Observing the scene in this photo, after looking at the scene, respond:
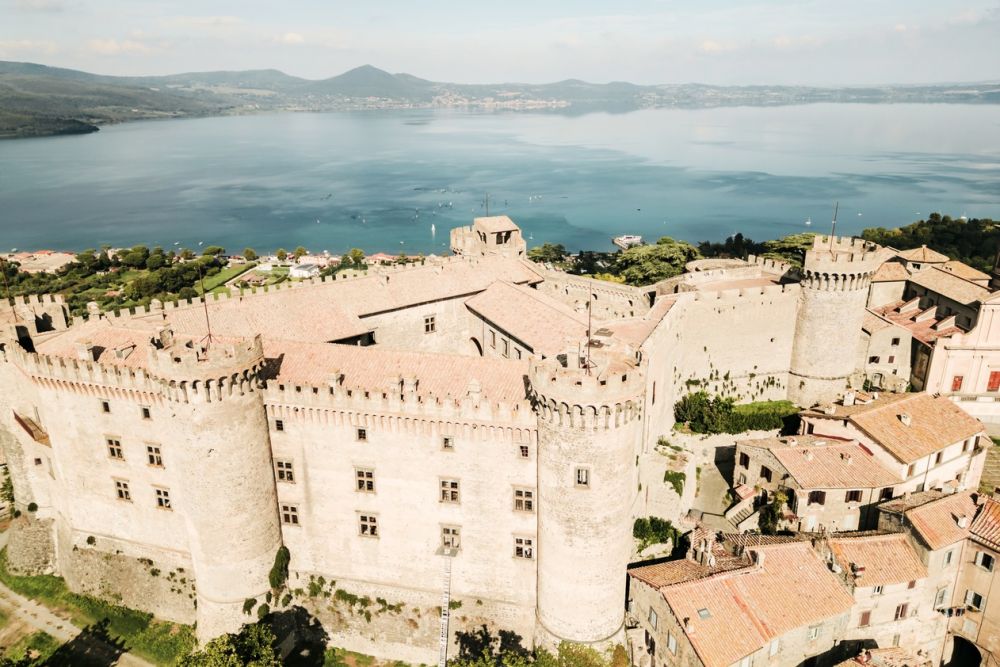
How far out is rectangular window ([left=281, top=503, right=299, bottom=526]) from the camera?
29516 millimetres

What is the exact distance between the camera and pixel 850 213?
15038 cm

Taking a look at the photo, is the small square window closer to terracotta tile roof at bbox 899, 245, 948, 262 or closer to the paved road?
the paved road

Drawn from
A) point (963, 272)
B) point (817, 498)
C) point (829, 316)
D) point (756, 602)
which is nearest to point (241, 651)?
point (756, 602)

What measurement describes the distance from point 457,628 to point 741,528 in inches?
624

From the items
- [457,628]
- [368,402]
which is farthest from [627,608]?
[368,402]

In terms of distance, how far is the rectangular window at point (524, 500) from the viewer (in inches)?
1049

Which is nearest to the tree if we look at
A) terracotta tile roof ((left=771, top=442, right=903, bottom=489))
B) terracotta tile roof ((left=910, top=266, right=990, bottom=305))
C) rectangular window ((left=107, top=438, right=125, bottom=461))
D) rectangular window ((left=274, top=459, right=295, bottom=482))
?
rectangular window ((left=274, top=459, right=295, bottom=482))

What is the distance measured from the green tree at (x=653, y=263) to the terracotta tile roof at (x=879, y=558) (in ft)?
141

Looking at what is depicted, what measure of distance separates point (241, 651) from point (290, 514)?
565cm

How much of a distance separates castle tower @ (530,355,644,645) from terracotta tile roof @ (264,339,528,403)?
336 cm

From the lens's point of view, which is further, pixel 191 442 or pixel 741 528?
pixel 741 528

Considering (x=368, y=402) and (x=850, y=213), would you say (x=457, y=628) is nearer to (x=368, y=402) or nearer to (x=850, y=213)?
(x=368, y=402)

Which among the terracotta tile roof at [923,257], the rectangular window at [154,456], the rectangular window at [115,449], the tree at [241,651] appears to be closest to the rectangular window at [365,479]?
the tree at [241,651]

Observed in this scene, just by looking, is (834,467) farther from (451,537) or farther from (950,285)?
(950,285)
